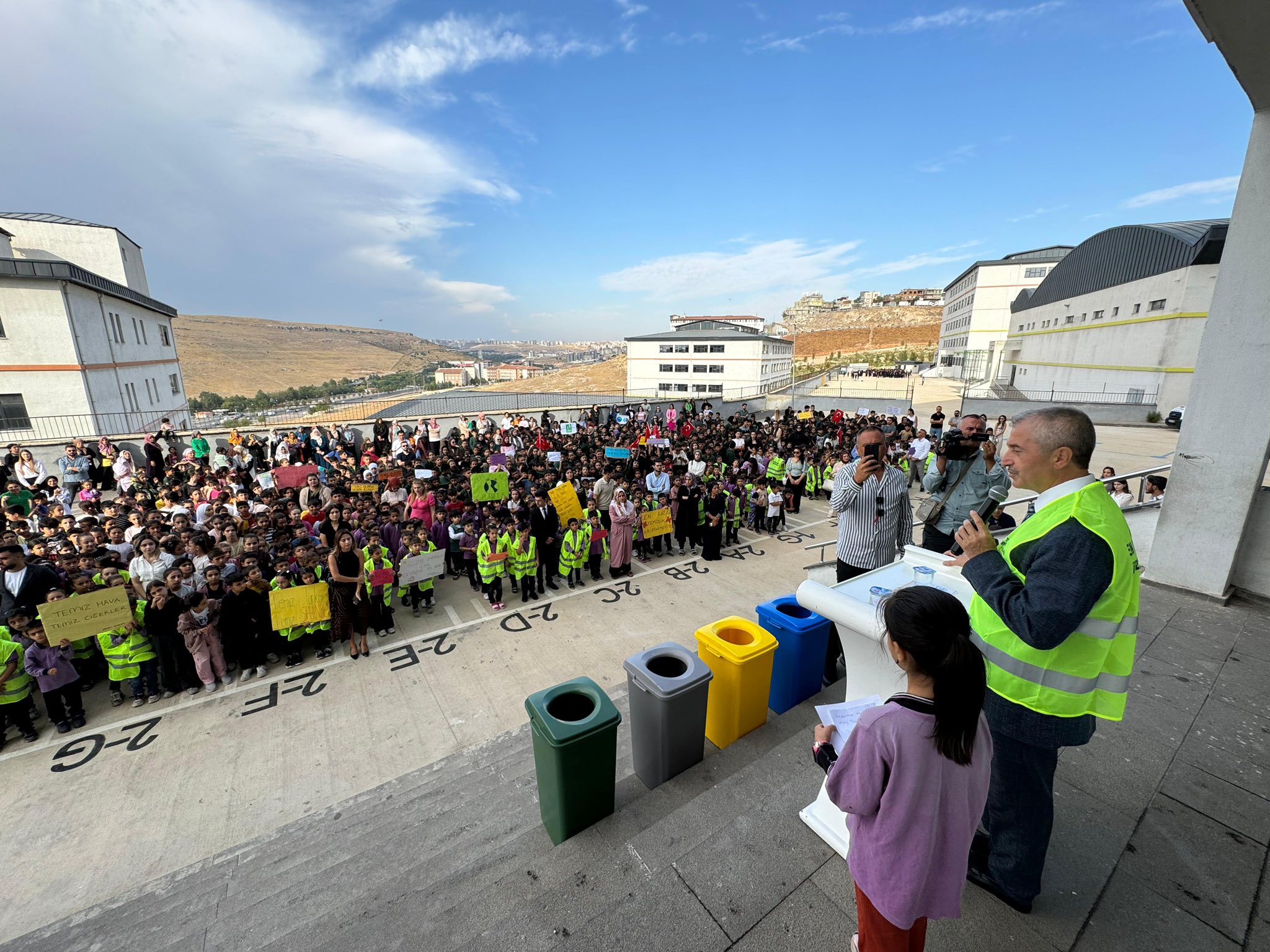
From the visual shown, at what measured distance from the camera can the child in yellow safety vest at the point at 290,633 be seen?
254 inches

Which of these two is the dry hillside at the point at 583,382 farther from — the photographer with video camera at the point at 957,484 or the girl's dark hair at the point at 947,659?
the girl's dark hair at the point at 947,659

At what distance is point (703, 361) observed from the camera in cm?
5316

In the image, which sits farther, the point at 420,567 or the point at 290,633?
the point at 420,567

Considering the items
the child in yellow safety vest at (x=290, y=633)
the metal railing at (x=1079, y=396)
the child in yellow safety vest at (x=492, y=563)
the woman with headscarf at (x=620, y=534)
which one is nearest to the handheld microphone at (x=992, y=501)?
the woman with headscarf at (x=620, y=534)

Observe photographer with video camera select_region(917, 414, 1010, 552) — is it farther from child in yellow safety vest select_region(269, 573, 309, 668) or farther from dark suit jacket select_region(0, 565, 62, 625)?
dark suit jacket select_region(0, 565, 62, 625)

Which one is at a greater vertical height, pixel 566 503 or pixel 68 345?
pixel 68 345

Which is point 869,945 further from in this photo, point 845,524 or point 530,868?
point 845,524

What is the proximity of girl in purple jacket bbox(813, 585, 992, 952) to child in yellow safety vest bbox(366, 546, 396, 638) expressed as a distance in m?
7.08

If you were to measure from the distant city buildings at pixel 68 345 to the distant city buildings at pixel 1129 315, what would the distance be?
4291 centimetres

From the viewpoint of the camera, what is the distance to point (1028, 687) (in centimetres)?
207

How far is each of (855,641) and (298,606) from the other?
6.90 meters

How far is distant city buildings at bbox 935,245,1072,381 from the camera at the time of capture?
177 ft

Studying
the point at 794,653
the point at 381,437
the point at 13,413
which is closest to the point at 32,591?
the point at 794,653

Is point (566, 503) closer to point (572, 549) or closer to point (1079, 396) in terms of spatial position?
point (572, 549)
